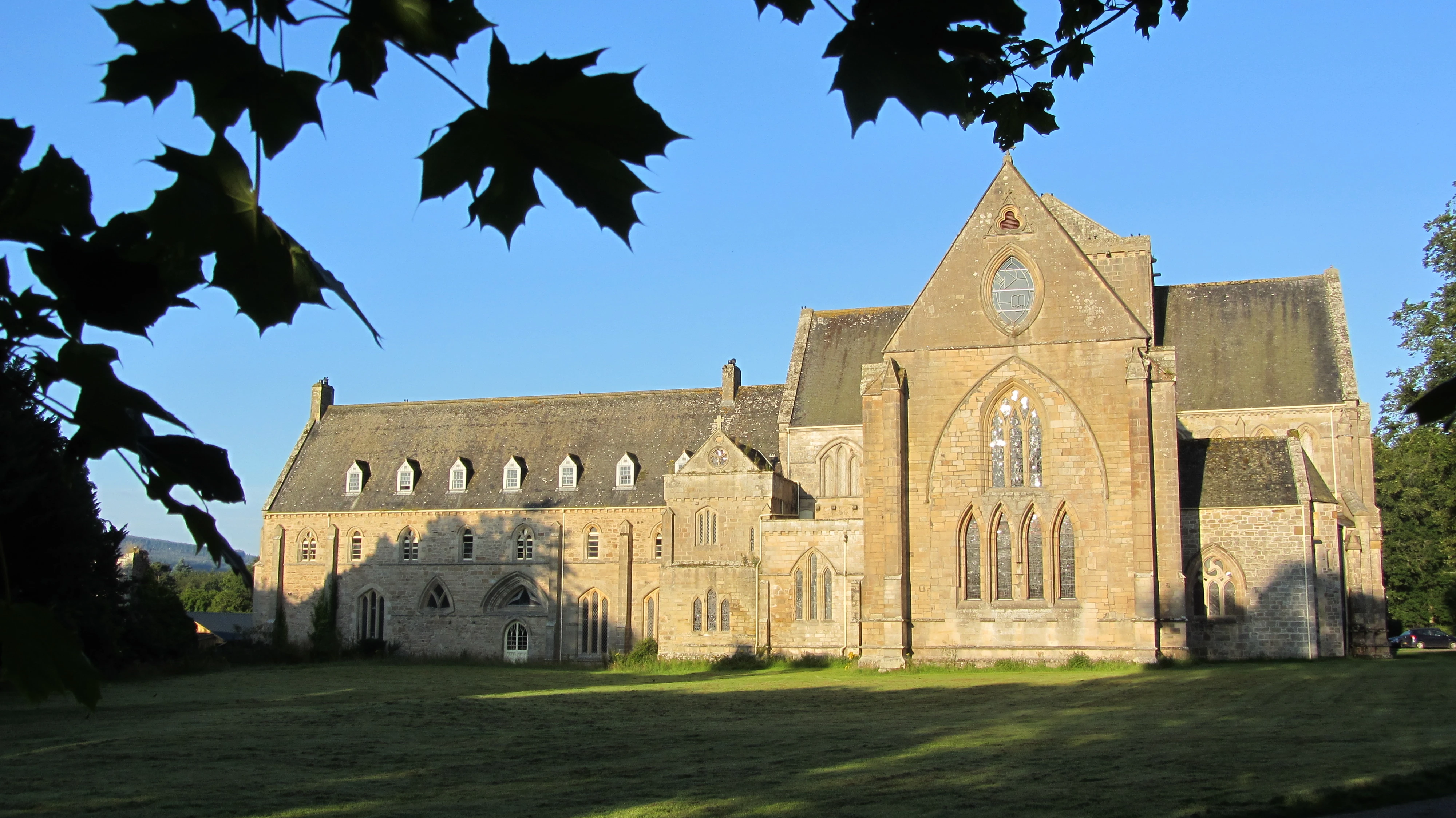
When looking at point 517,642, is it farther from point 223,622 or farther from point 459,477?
point 223,622

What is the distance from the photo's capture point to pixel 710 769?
1449cm

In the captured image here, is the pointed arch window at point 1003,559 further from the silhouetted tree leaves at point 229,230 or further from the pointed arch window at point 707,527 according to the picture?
the silhouetted tree leaves at point 229,230

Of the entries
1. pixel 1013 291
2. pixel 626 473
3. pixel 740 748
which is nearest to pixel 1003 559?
pixel 1013 291

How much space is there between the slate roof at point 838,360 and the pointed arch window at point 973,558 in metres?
11.5

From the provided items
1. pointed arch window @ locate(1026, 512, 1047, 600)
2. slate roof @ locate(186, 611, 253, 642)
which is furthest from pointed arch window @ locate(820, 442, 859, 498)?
slate roof @ locate(186, 611, 253, 642)

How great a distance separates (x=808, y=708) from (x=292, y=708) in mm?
10154

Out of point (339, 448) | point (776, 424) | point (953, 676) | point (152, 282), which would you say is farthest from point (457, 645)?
point (152, 282)

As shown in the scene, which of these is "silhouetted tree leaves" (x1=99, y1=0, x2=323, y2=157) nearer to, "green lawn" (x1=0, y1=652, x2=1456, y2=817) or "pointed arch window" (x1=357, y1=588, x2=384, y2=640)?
"green lawn" (x1=0, y1=652, x2=1456, y2=817)

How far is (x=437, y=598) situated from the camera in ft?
170

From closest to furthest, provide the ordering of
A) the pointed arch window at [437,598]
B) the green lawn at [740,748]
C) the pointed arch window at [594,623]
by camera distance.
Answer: the green lawn at [740,748], the pointed arch window at [594,623], the pointed arch window at [437,598]

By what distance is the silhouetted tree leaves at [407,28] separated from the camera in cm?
238

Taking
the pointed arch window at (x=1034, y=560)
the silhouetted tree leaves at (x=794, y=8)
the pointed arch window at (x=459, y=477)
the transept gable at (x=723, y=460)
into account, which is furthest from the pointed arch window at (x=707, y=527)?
the silhouetted tree leaves at (x=794, y=8)

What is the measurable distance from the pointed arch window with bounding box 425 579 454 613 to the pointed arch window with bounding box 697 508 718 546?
43.9 feet

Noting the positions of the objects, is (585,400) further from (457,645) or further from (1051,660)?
(1051,660)
